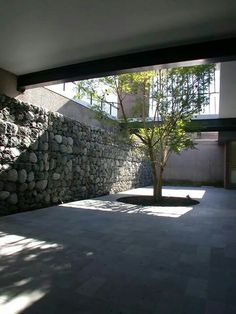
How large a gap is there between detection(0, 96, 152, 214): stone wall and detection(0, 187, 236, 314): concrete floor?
0.82 metres

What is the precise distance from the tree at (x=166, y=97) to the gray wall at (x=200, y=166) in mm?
9228

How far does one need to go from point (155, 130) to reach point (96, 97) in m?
2.03

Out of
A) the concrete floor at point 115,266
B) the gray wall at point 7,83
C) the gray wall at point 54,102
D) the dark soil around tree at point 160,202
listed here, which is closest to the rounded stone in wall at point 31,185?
the concrete floor at point 115,266

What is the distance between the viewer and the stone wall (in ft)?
18.9

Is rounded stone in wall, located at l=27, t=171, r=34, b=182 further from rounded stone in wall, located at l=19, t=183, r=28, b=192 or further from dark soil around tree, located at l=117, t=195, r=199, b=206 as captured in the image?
dark soil around tree, located at l=117, t=195, r=199, b=206

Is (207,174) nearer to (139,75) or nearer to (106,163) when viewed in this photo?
(106,163)

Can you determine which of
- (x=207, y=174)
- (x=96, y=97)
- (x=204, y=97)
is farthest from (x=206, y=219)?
(x=207, y=174)

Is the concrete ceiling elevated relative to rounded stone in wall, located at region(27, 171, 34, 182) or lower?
elevated

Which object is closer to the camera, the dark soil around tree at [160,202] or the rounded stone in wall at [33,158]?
the rounded stone in wall at [33,158]

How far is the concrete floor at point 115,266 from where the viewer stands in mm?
2283

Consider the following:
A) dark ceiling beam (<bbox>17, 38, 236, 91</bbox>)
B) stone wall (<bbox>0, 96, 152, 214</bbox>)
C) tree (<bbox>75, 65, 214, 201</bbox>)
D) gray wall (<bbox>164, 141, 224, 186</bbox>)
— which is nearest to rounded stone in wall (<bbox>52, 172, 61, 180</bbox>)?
stone wall (<bbox>0, 96, 152, 214</bbox>)

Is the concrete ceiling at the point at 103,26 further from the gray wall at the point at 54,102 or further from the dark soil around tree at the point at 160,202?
the dark soil around tree at the point at 160,202

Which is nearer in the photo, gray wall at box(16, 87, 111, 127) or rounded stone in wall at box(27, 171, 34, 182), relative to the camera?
rounded stone in wall at box(27, 171, 34, 182)

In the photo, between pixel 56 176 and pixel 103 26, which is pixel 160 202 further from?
pixel 103 26
